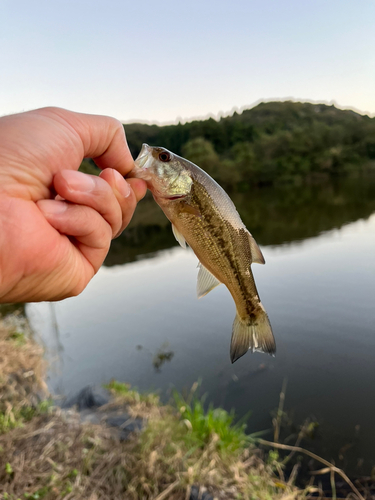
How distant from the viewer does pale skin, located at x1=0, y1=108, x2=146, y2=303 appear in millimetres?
1831

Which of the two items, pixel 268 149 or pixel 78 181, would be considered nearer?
pixel 78 181

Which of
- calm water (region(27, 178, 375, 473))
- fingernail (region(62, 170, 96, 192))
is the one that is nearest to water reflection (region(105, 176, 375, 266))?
calm water (region(27, 178, 375, 473))

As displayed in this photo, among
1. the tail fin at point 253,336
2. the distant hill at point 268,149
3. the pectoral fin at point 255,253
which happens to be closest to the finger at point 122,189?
the pectoral fin at point 255,253

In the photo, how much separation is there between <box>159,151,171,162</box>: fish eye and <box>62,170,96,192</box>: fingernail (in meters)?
0.51

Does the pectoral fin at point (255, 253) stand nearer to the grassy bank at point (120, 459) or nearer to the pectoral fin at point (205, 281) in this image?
the pectoral fin at point (205, 281)

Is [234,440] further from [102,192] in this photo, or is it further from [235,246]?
[102,192]

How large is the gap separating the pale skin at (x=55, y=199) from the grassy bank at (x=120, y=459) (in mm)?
3200

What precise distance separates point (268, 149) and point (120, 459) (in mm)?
66191

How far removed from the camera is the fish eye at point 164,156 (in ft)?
7.58

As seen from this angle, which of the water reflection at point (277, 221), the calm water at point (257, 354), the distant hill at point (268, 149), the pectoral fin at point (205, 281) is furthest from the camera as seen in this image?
the distant hill at point (268, 149)

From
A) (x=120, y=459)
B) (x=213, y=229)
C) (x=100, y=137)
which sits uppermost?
(x=100, y=137)

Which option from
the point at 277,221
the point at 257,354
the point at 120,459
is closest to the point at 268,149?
the point at 277,221

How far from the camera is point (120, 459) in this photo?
189 inches

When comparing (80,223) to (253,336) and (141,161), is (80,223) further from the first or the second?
(253,336)
